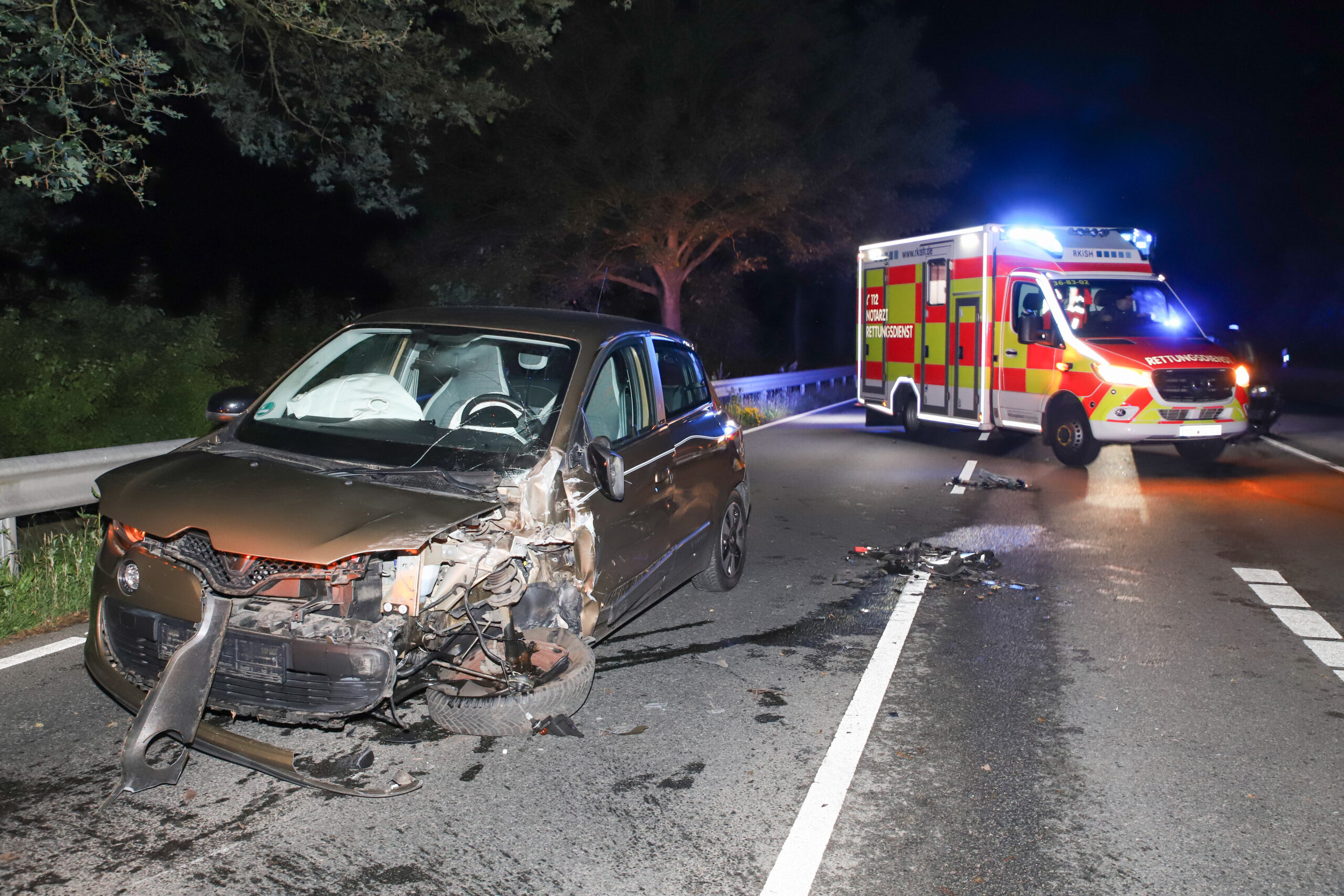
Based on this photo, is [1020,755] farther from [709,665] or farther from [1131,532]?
[1131,532]

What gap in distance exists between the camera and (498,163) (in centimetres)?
3039

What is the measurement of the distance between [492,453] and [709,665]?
1.71 m

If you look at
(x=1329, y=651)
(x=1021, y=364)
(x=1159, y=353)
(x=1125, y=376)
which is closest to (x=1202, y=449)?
(x=1159, y=353)

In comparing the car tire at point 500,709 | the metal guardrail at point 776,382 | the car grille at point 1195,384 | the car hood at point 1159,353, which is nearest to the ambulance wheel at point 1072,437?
the car hood at point 1159,353

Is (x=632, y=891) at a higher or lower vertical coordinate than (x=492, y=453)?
lower

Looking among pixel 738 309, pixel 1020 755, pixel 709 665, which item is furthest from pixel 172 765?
pixel 738 309

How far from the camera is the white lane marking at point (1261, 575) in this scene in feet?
25.6

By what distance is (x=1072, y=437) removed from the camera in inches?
553

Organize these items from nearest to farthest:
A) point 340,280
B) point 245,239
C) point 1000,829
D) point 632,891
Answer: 1. point 632,891
2. point 1000,829
3. point 245,239
4. point 340,280

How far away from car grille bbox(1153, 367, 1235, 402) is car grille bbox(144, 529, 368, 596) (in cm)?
1173

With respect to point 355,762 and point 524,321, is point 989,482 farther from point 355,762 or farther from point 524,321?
point 355,762

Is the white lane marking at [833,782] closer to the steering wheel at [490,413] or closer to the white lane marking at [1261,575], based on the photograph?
the steering wheel at [490,413]

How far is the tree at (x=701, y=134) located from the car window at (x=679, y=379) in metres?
22.9

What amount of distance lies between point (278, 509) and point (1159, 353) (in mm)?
12088
